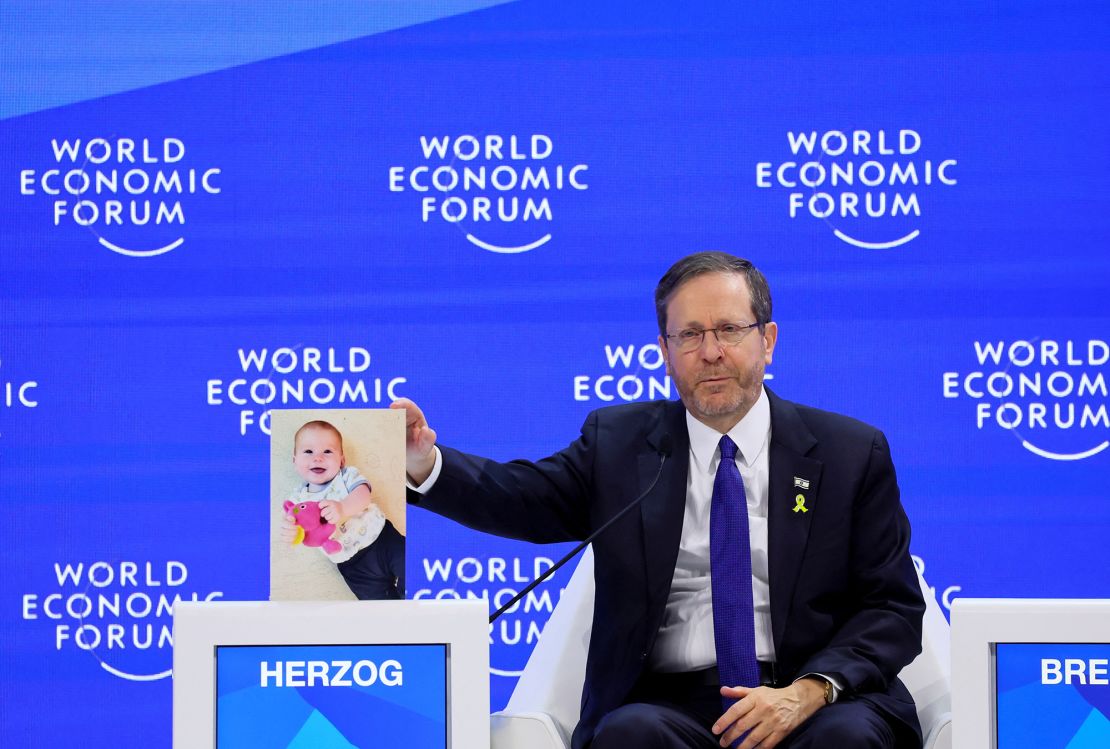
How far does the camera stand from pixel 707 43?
162 inches

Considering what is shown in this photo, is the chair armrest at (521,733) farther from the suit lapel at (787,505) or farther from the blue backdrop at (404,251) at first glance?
the blue backdrop at (404,251)

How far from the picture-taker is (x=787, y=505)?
110 inches

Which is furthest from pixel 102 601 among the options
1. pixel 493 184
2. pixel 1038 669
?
pixel 1038 669

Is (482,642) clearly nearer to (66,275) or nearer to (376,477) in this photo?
(376,477)

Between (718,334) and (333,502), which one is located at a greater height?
(718,334)

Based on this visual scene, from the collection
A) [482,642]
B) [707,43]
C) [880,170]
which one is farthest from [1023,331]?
[482,642]

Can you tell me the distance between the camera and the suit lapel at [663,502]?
9.16 feet

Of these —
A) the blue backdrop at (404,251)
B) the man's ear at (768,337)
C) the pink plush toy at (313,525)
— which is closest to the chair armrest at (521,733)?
the pink plush toy at (313,525)

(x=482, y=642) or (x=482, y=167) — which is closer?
(x=482, y=642)

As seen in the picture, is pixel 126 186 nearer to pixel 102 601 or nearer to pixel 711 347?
pixel 102 601

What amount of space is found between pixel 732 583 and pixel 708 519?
0.55 feet

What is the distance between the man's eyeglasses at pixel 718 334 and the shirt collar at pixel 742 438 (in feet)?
0.50

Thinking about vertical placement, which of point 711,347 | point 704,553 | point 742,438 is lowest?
point 704,553

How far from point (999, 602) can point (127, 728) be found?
2803mm
